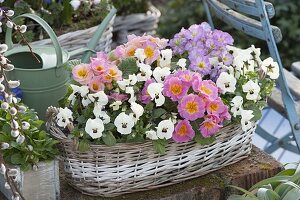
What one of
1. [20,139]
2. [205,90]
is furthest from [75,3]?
[20,139]

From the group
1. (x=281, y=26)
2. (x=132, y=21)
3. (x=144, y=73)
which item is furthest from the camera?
(x=281, y=26)

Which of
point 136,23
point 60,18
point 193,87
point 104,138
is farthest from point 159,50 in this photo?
point 136,23

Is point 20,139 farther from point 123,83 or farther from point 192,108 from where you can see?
point 192,108

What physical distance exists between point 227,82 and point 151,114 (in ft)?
0.80

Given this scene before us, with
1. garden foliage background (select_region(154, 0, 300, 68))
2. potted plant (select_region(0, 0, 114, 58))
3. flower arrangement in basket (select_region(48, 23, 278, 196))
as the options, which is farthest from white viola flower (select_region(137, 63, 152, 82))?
garden foliage background (select_region(154, 0, 300, 68))

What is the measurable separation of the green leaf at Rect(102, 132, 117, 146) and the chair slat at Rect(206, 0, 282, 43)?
2.55ft

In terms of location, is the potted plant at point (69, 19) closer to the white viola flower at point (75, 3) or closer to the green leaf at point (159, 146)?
the white viola flower at point (75, 3)

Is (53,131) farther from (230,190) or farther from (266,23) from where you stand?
(266,23)

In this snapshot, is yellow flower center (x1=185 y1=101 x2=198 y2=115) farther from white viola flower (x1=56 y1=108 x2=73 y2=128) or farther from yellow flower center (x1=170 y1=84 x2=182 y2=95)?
white viola flower (x1=56 y1=108 x2=73 y2=128)

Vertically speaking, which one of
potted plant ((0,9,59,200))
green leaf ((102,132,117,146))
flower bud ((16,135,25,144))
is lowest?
potted plant ((0,9,59,200))

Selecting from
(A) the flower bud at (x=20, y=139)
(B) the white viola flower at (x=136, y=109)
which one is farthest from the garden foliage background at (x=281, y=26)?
(A) the flower bud at (x=20, y=139)

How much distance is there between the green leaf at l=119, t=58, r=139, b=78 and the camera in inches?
82.5

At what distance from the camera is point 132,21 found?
3.51m

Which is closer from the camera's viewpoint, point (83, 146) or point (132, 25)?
point (83, 146)
